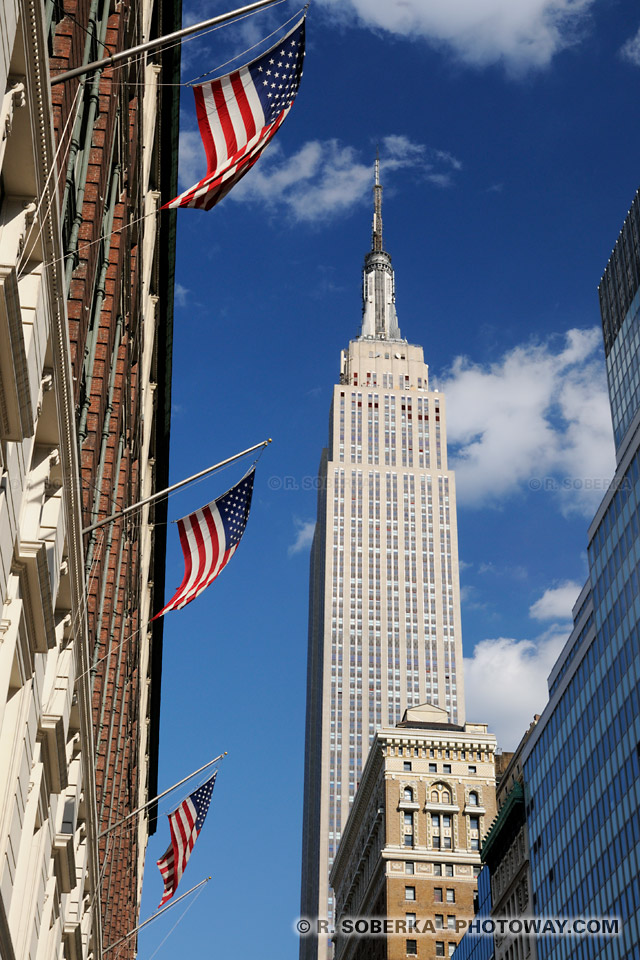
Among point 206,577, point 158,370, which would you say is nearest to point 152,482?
point 158,370

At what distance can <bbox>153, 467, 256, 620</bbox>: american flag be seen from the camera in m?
28.7

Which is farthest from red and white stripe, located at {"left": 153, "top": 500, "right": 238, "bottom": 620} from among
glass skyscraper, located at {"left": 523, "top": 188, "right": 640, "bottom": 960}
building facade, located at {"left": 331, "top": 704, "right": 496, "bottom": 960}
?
building facade, located at {"left": 331, "top": 704, "right": 496, "bottom": 960}

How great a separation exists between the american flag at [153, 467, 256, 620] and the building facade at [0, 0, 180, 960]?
250cm

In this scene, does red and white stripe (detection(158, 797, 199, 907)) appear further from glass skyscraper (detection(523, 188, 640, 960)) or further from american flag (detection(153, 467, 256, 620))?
glass skyscraper (detection(523, 188, 640, 960))

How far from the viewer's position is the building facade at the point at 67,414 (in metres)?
18.2

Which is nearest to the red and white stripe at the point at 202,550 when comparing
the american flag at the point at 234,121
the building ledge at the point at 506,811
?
the american flag at the point at 234,121

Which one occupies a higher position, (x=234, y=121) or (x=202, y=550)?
(x=234, y=121)

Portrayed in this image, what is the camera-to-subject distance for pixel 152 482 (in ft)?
202

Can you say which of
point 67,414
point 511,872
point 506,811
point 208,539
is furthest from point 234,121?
point 511,872

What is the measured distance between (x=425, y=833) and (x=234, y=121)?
109 meters

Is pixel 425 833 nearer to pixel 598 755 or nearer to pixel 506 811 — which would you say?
pixel 506 811

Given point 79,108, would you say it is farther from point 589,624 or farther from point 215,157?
point 589,624

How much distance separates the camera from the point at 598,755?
2584 inches

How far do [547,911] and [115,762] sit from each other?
3610 centimetres
